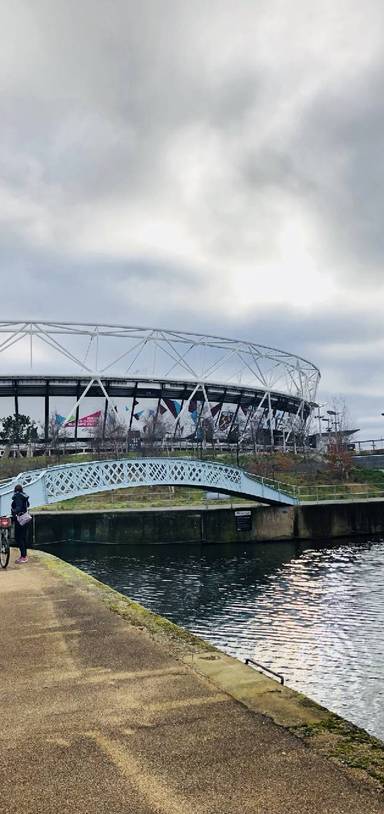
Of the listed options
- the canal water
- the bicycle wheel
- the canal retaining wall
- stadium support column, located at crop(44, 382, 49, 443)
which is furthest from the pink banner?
the bicycle wheel

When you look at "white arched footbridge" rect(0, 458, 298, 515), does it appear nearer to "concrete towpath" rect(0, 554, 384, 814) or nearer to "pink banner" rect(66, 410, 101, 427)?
"concrete towpath" rect(0, 554, 384, 814)

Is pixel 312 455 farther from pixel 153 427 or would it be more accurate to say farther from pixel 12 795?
pixel 12 795

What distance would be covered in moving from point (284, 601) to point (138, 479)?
13595mm

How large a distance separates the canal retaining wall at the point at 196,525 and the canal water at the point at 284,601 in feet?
3.07

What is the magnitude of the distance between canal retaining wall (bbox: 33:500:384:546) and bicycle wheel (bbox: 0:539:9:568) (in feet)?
72.6

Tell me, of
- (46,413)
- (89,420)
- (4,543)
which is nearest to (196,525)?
(4,543)

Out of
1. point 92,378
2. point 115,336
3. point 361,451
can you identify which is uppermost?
point 115,336

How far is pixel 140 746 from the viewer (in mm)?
3949

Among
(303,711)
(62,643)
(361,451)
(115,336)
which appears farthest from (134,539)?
(115,336)

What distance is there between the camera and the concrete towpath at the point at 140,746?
129 inches

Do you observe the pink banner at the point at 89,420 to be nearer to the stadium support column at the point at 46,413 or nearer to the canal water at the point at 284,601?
the stadium support column at the point at 46,413

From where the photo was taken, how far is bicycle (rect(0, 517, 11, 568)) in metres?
13.3

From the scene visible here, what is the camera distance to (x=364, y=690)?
1053 cm

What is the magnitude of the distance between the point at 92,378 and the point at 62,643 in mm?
78630
